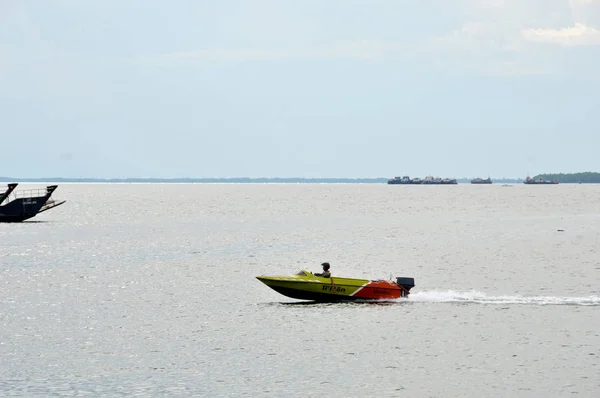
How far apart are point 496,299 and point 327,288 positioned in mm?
12880

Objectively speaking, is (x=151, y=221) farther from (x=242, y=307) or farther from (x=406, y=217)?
(x=242, y=307)

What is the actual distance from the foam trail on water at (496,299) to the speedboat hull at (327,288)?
374cm

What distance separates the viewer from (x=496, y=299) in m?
61.8

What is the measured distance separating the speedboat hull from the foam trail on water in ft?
12.3

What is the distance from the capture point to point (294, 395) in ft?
114

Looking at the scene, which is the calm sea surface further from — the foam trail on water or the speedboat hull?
the speedboat hull

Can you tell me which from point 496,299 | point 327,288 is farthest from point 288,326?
point 496,299

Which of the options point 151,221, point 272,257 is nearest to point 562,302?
point 272,257

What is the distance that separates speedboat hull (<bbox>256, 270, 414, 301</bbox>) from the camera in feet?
187

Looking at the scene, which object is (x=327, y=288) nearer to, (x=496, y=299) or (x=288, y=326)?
(x=288, y=326)

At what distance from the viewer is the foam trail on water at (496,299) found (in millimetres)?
60031

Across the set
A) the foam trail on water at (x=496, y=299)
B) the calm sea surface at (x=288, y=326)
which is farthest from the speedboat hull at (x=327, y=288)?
the foam trail on water at (x=496, y=299)

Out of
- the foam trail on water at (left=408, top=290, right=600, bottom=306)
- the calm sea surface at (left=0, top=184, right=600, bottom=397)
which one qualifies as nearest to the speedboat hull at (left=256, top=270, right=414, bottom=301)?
the calm sea surface at (left=0, top=184, right=600, bottom=397)

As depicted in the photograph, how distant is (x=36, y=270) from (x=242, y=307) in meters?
31.0
